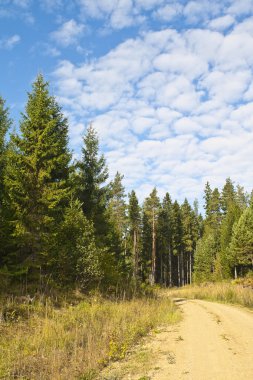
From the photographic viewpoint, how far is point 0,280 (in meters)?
14.6

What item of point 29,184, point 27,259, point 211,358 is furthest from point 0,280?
point 211,358

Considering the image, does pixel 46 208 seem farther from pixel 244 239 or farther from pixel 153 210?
pixel 153 210

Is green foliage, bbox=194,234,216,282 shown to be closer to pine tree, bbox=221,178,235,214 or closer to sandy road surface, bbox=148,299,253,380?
pine tree, bbox=221,178,235,214

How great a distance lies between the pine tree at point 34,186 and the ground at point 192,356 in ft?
23.8

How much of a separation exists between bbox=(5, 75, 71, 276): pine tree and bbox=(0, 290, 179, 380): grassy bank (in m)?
3.22

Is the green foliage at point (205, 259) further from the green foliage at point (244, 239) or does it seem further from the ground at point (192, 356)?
the ground at point (192, 356)

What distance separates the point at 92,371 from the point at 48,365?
1.02 meters

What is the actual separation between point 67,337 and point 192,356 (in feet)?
12.0

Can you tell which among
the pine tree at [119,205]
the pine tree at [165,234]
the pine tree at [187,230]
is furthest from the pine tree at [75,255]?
the pine tree at [187,230]

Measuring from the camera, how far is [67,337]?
9.69m

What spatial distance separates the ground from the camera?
6.65 meters

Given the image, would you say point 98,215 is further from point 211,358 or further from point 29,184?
point 211,358

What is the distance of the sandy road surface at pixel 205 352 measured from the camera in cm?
662

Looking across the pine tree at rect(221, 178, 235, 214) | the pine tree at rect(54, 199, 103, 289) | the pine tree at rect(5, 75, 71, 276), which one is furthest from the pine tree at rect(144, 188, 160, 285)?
the pine tree at rect(5, 75, 71, 276)
